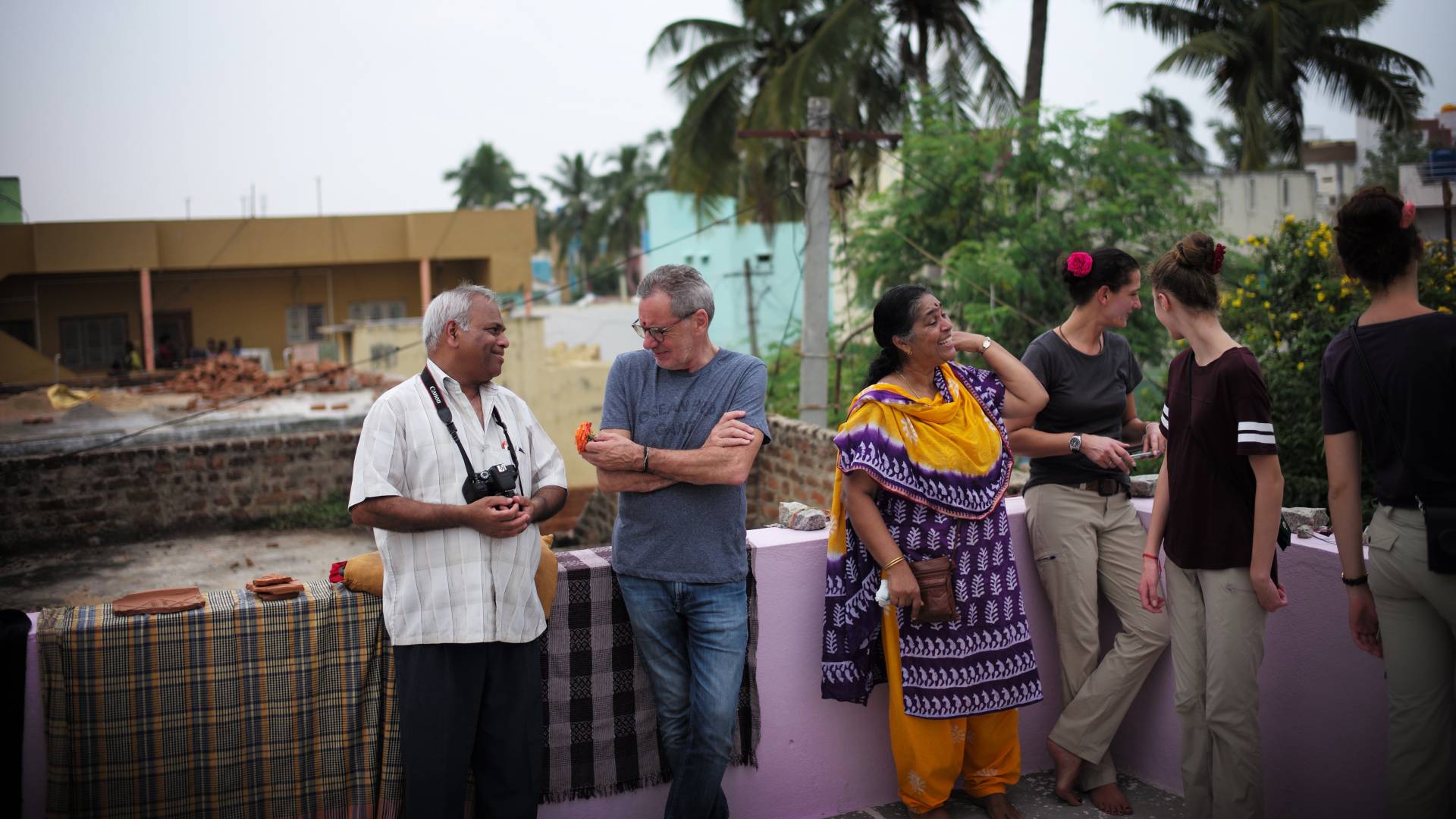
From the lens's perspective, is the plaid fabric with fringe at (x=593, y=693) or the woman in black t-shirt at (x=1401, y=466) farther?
the plaid fabric with fringe at (x=593, y=693)

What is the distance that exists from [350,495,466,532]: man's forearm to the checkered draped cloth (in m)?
0.35

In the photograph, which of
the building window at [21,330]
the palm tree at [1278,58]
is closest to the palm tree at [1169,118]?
the palm tree at [1278,58]

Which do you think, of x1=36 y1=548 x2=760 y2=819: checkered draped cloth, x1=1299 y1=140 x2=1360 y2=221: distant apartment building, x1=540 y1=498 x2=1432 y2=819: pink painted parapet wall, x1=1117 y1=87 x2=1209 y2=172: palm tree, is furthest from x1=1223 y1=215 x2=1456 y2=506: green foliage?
x1=1117 y1=87 x2=1209 y2=172: palm tree

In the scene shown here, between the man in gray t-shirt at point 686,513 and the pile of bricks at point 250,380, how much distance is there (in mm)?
16519

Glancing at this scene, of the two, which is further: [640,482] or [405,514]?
[640,482]

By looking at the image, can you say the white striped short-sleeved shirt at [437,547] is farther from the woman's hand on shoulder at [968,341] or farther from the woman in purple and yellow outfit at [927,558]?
the woman's hand on shoulder at [968,341]

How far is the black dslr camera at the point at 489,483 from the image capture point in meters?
2.78

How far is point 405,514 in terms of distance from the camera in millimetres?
2648

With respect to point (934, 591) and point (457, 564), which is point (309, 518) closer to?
point (457, 564)

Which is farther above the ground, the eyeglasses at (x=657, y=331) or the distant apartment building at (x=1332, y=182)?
the distant apartment building at (x=1332, y=182)

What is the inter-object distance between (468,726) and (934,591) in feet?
4.39

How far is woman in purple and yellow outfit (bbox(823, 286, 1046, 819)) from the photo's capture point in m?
3.21

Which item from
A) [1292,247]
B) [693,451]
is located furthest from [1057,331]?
[1292,247]

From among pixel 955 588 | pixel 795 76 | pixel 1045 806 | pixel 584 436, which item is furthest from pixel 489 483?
pixel 795 76
